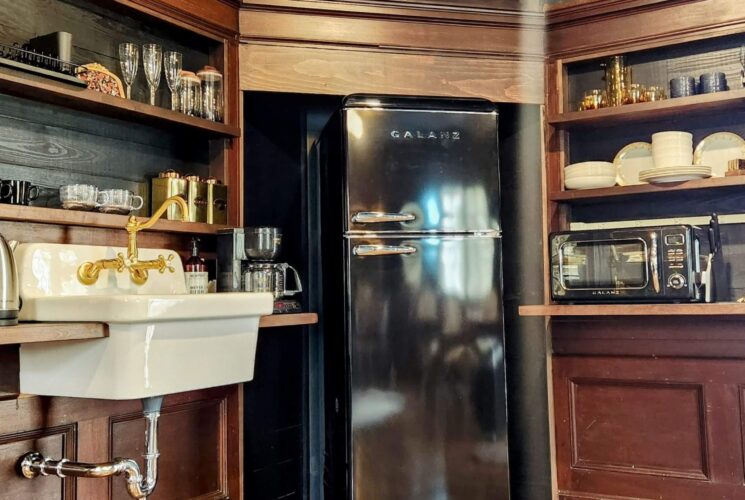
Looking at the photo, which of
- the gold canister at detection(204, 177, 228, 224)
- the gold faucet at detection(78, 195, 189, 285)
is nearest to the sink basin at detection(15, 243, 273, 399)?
the gold faucet at detection(78, 195, 189, 285)

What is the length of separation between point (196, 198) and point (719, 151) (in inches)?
68.1

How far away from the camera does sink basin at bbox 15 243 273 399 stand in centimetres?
144

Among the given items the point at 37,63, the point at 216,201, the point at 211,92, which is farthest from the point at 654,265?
the point at 37,63

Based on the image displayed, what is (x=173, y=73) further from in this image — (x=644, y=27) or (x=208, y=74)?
(x=644, y=27)

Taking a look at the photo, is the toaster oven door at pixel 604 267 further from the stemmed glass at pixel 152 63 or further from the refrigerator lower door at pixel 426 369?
the stemmed glass at pixel 152 63

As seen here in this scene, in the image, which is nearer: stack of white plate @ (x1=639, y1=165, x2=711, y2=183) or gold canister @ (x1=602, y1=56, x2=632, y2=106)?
stack of white plate @ (x1=639, y1=165, x2=711, y2=183)

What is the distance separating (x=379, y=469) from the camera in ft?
6.84

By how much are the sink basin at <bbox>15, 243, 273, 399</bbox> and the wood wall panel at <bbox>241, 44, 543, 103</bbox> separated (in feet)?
Answer: 2.69

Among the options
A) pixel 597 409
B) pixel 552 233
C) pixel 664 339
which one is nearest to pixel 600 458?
pixel 597 409

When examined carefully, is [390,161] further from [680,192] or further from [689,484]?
[689,484]

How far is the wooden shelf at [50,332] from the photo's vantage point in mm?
1309

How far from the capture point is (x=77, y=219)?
168cm

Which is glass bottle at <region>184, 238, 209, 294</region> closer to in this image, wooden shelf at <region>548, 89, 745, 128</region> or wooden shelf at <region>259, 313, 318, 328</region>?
wooden shelf at <region>259, 313, 318, 328</region>

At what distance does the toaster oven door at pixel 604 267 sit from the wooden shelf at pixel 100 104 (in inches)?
45.4
